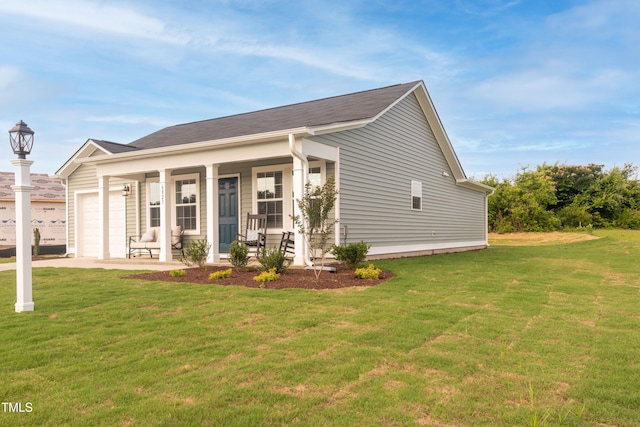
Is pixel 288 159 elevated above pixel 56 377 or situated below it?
above

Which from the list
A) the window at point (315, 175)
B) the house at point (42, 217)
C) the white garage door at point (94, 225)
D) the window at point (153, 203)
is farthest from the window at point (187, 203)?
the house at point (42, 217)

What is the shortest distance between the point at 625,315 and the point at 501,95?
17.1 meters

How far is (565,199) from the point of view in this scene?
29531mm

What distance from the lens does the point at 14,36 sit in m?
11.8

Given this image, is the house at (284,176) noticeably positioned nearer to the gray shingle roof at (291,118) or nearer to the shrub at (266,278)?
the gray shingle roof at (291,118)

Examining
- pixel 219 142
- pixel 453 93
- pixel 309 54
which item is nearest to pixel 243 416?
pixel 219 142

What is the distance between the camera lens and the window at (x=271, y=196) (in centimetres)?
1148

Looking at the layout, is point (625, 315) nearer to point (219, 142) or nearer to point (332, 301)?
point (332, 301)

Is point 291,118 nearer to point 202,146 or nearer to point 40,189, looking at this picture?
point 202,146

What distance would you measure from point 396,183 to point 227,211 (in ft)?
15.8

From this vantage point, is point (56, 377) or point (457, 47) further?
point (457, 47)

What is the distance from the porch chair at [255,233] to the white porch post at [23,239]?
5254 millimetres

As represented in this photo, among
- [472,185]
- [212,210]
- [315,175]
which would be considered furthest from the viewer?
[472,185]

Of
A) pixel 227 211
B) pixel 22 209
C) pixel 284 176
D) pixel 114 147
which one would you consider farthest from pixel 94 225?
pixel 22 209
